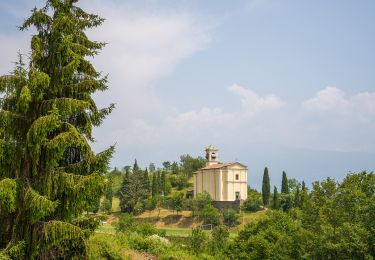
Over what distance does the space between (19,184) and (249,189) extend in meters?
87.6

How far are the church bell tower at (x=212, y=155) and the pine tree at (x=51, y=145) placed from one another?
81.7 m

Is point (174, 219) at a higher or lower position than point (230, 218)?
lower

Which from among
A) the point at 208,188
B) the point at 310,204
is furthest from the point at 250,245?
the point at 208,188

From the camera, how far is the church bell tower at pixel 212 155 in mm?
93250

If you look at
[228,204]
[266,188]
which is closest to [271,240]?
[266,188]

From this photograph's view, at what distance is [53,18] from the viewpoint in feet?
38.7

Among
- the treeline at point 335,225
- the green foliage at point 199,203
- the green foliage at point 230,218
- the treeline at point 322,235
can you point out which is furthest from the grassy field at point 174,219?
the treeline at point 335,225

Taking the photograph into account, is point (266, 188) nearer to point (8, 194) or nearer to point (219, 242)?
point (219, 242)

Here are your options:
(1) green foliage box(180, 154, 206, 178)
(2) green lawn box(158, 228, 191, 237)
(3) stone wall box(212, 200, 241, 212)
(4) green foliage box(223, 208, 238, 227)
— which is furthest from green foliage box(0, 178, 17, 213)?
(1) green foliage box(180, 154, 206, 178)

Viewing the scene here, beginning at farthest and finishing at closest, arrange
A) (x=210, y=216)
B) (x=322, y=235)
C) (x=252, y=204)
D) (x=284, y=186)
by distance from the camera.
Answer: (x=284, y=186) → (x=252, y=204) → (x=210, y=216) → (x=322, y=235)

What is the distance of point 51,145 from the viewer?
10.6 metres

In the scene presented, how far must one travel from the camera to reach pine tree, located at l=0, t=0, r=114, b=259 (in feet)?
34.2

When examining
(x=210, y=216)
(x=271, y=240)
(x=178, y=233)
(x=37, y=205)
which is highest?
(x=37, y=205)

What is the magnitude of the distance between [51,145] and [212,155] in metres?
83.7
